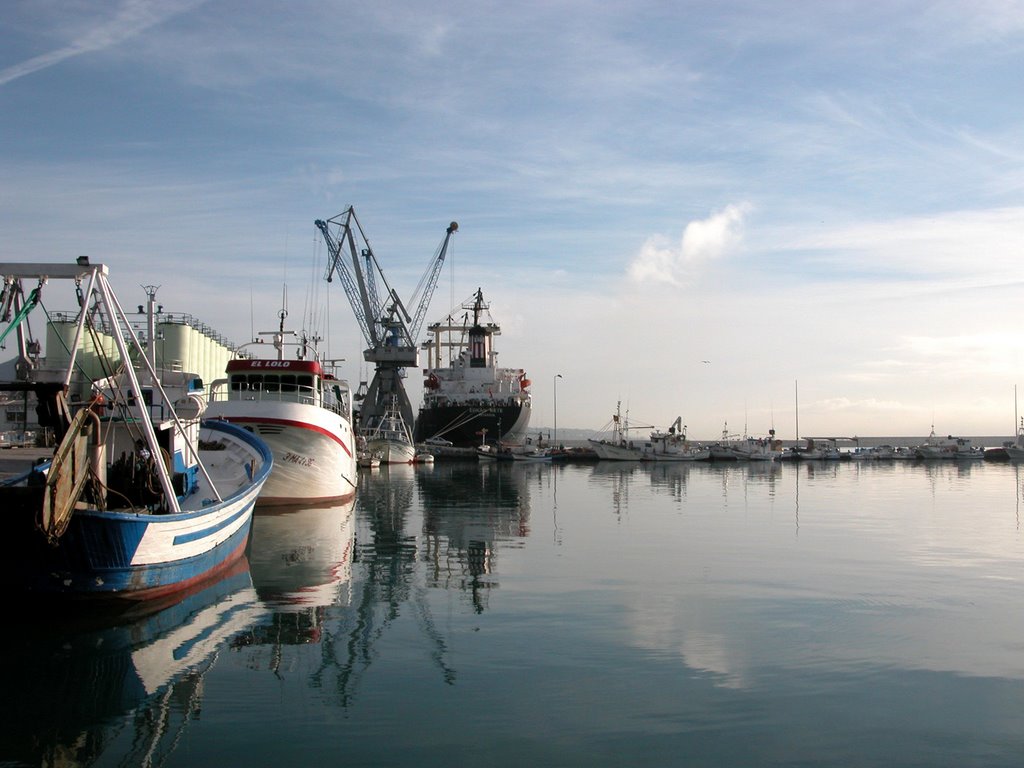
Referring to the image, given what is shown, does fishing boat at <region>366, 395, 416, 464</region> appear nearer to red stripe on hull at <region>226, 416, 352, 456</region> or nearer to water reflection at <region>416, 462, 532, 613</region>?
water reflection at <region>416, 462, 532, 613</region>

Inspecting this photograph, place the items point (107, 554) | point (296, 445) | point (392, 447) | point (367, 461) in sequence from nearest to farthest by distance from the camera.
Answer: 1. point (107, 554)
2. point (296, 445)
3. point (367, 461)
4. point (392, 447)

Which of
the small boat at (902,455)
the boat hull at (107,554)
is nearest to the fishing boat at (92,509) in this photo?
the boat hull at (107,554)

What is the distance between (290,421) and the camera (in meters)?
35.7

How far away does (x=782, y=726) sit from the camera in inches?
427

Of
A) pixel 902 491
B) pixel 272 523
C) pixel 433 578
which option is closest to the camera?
pixel 433 578

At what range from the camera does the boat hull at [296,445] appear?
3541 centimetres

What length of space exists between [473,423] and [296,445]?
267 ft

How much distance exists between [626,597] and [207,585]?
8941 mm

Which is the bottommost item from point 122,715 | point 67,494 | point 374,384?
point 122,715

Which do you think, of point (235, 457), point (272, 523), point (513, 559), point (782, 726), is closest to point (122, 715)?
point (782, 726)

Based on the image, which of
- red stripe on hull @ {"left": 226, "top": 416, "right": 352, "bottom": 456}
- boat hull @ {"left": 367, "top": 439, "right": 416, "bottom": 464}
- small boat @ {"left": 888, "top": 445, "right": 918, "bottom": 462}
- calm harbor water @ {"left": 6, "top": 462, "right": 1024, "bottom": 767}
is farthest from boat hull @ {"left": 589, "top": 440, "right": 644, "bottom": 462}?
calm harbor water @ {"left": 6, "top": 462, "right": 1024, "bottom": 767}

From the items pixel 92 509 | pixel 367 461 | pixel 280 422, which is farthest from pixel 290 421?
pixel 367 461

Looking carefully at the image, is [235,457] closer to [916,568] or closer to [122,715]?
[122,715]

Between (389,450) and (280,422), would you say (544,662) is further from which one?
(389,450)
